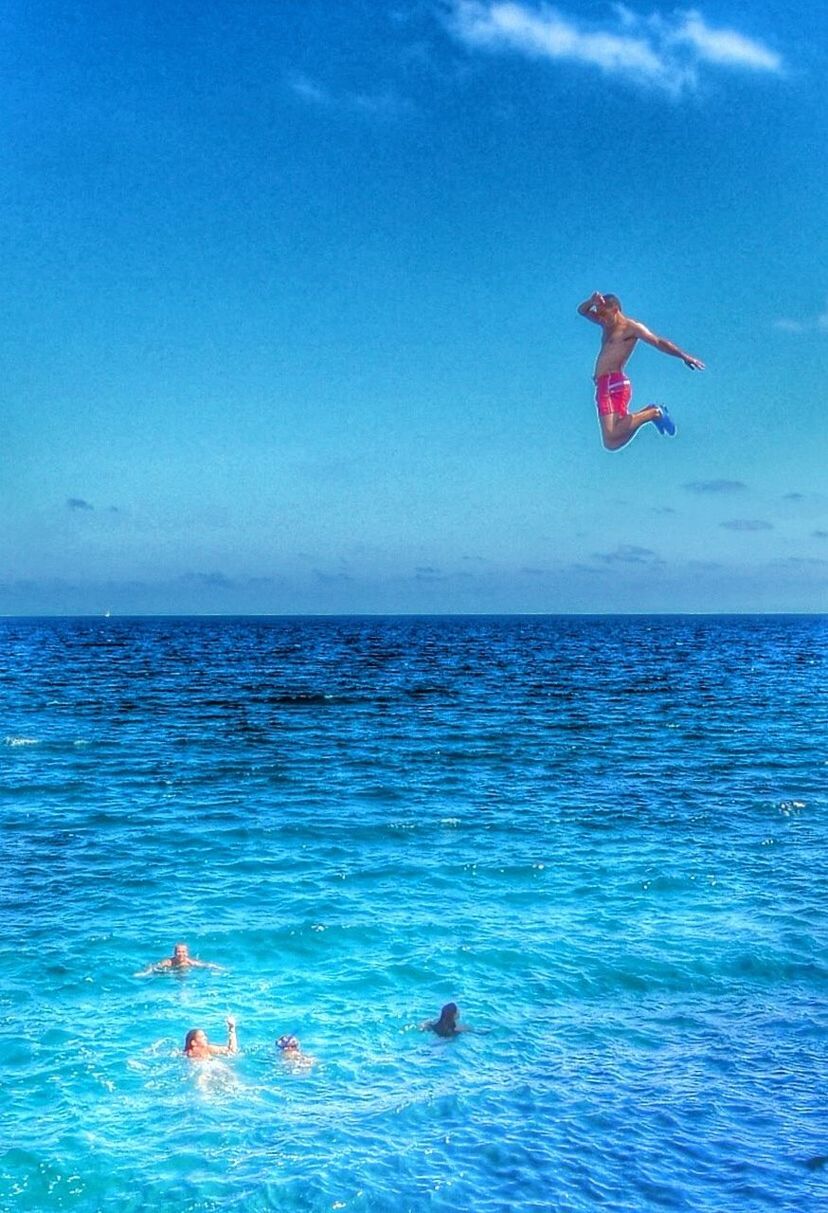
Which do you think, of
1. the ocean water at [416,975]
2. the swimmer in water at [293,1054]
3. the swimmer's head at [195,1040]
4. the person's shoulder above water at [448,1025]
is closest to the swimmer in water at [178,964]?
the ocean water at [416,975]

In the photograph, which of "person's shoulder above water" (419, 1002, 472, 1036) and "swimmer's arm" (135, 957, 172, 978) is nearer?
"person's shoulder above water" (419, 1002, 472, 1036)

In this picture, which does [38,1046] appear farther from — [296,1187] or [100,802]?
[100,802]

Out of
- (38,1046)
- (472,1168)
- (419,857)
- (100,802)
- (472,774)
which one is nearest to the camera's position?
(472,1168)

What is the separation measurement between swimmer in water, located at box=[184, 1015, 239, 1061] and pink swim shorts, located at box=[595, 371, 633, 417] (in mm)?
10355

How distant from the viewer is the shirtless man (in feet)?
29.5

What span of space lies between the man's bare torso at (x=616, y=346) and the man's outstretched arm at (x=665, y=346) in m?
0.22

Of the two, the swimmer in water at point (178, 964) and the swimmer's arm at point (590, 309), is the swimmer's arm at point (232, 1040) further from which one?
the swimmer's arm at point (590, 309)

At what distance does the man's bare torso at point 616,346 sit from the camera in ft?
29.3

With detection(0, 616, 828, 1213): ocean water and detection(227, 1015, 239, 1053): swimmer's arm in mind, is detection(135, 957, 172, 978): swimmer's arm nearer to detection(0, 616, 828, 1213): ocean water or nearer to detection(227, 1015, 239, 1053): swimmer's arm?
detection(0, 616, 828, 1213): ocean water

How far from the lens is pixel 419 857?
25.0 metres

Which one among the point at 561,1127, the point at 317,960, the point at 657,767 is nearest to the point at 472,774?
the point at 657,767

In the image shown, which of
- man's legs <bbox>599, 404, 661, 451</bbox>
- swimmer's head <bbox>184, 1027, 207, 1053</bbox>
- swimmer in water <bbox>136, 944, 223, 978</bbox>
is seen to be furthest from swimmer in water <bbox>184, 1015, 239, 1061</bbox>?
man's legs <bbox>599, 404, 661, 451</bbox>

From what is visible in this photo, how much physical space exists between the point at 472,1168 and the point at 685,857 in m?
14.6

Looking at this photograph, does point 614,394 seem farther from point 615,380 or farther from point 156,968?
point 156,968
